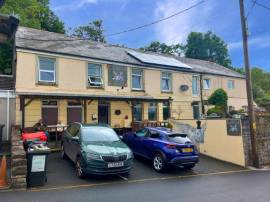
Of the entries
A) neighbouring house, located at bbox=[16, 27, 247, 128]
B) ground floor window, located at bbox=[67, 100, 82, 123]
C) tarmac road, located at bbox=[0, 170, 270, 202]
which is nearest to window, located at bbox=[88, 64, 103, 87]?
neighbouring house, located at bbox=[16, 27, 247, 128]

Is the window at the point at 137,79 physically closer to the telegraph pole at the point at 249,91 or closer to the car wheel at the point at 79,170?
the telegraph pole at the point at 249,91

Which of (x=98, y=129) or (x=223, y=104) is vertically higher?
(x=223, y=104)

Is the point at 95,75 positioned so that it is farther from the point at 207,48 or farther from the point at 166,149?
the point at 207,48

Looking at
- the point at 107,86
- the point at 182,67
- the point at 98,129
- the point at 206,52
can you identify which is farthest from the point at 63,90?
the point at 206,52

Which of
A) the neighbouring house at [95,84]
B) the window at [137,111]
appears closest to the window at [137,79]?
the neighbouring house at [95,84]

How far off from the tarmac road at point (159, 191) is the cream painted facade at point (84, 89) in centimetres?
794

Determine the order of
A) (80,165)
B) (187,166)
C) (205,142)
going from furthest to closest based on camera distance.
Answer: (205,142), (187,166), (80,165)

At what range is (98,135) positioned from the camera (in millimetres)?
9844

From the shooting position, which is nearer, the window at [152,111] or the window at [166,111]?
the window at [152,111]

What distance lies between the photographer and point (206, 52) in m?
48.8

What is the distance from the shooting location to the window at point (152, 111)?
20.6m

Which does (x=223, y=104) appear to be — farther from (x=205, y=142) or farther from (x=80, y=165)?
(x=80, y=165)

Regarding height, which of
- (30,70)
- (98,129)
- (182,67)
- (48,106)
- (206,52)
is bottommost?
(98,129)

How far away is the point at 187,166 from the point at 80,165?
470 centimetres
